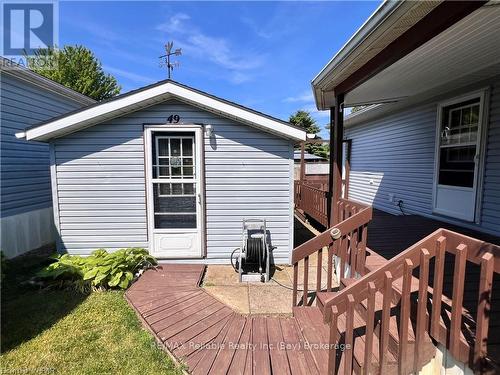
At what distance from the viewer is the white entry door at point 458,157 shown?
441cm

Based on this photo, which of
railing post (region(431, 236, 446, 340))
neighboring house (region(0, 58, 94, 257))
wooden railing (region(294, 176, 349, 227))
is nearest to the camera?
railing post (region(431, 236, 446, 340))

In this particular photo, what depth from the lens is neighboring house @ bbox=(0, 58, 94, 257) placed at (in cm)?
531

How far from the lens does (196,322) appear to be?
3113 millimetres

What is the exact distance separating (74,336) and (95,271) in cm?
124

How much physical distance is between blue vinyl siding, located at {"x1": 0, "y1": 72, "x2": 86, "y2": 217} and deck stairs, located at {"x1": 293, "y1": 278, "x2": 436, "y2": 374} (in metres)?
5.84

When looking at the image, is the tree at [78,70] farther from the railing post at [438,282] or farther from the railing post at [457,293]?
the railing post at [457,293]

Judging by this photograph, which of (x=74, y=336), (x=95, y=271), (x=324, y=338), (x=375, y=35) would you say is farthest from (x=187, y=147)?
(x=324, y=338)

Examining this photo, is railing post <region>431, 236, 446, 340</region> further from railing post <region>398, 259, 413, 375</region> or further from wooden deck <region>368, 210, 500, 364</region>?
wooden deck <region>368, 210, 500, 364</region>

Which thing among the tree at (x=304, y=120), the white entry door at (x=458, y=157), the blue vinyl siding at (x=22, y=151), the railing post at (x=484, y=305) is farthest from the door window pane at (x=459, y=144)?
the tree at (x=304, y=120)

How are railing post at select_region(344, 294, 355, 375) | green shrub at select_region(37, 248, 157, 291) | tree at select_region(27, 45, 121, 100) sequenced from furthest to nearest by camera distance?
tree at select_region(27, 45, 121, 100) < green shrub at select_region(37, 248, 157, 291) < railing post at select_region(344, 294, 355, 375)

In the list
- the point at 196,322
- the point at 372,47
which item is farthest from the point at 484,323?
the point at 196,322

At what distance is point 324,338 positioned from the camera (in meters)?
2.70

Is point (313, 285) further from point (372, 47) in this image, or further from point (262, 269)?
point (372, 47)

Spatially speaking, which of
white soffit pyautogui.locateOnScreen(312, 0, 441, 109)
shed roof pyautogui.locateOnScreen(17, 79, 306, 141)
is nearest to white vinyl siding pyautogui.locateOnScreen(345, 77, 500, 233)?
white soffit pyautogui.locateOnScreen(312, 0, 441, 109)
